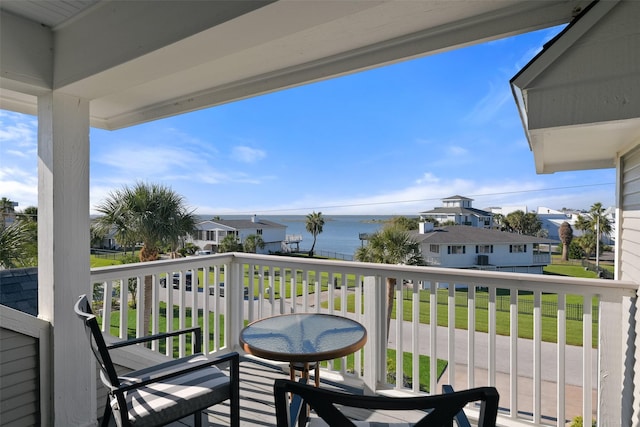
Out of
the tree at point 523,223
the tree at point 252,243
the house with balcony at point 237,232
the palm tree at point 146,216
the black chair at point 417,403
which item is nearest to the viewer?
the black chair at point 417,403

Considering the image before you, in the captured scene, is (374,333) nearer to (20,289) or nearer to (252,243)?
(20,289)

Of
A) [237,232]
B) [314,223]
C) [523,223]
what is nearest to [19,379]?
[237,232]

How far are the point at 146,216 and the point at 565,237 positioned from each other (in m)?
16.4

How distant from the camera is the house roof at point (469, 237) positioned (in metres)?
13.4

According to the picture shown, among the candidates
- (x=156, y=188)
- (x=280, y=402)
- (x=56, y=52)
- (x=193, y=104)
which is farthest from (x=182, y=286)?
(x=156, y=188)

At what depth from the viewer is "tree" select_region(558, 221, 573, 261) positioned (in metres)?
14.1

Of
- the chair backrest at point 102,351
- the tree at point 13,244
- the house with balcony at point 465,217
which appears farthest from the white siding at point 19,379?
the house with balcony at point 465,217

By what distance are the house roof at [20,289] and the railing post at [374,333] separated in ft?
8.08

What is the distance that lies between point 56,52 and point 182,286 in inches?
84.4

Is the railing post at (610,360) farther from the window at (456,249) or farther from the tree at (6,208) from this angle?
the window at (456,249)

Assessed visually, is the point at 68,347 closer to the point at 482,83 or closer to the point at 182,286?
the point at 182,286

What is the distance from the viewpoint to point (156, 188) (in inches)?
482

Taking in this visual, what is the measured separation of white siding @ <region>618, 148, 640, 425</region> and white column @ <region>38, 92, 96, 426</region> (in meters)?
3.36

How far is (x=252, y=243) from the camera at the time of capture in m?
16.8
